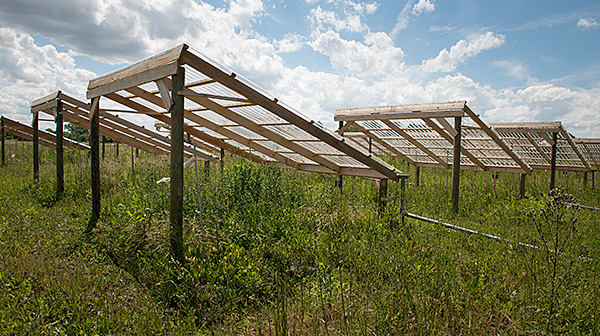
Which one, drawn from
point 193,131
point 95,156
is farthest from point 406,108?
point 95,156

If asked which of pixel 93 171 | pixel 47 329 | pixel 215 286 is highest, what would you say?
pixel 93 171

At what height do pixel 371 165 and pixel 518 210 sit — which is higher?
pixel 371 165

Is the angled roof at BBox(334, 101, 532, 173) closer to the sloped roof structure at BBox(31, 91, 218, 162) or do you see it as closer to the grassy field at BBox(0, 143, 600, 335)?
the grassy field at BBox(0, 143, 600, 335)

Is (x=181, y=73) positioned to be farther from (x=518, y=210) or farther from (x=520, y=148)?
(x=520, y=148)

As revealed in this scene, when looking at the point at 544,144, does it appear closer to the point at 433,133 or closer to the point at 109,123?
the point at 433,133

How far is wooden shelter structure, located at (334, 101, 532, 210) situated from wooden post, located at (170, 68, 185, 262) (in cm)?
580

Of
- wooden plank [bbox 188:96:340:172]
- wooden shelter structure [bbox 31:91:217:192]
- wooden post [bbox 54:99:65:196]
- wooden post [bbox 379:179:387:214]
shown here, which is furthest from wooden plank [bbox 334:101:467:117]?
wooden post [bbox 54:99:65:196]

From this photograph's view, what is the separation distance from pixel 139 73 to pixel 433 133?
810 centimetres

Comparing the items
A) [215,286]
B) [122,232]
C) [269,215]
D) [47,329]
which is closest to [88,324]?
[47,329]

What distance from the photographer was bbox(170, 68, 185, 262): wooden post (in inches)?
173

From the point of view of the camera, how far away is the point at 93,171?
675cm

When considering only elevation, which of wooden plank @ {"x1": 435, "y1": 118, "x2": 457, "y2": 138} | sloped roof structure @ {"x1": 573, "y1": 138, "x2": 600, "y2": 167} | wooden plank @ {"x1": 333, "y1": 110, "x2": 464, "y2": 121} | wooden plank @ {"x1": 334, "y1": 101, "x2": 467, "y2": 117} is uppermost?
wooden plank @ {"x1": 334, "y1": 101, "x2": 467, "y2": 117}

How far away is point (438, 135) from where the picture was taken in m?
10.6

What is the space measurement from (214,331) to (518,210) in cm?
803
